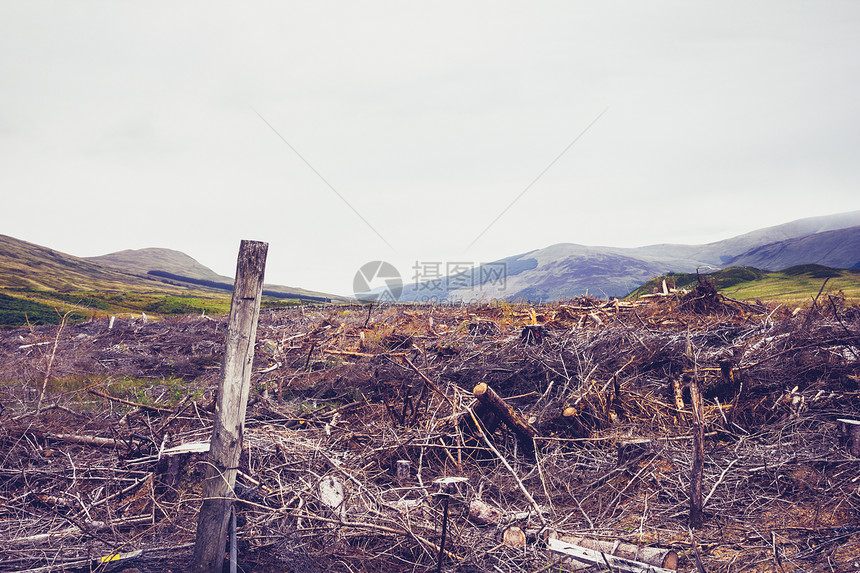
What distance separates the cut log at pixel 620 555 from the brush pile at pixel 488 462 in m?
0.08

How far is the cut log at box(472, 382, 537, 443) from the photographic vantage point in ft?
14.5

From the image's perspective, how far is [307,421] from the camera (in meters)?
5.16

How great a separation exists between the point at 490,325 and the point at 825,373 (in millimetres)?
5558

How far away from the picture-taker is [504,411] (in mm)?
4523

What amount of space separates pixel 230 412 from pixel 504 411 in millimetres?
2805

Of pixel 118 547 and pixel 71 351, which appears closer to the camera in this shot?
pixel 118 547

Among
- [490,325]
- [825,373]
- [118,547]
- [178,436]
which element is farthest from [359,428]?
[825,373]

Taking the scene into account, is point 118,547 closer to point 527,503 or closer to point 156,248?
point 527,503

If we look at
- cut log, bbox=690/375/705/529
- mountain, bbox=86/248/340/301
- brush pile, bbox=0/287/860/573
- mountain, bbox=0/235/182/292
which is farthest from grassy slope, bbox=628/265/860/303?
mountain, bbox=86/248/340/301

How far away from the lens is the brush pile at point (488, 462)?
3.05 meters

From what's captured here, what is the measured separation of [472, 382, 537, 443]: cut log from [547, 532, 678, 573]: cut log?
5.02 ft

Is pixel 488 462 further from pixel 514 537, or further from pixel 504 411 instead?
pixel 514 537

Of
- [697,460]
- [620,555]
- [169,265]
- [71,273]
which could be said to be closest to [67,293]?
[620,555]

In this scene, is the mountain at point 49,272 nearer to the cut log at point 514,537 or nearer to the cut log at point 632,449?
the cut log at point 514,537
